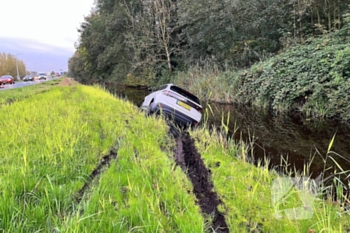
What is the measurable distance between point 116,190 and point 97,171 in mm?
744

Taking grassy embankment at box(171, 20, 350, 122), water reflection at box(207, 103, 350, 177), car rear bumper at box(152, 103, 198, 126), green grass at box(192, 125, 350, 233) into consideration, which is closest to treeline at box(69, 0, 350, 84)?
grassy embankment at box(171, 20, 350, 122)

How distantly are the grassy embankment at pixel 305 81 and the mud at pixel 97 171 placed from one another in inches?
258

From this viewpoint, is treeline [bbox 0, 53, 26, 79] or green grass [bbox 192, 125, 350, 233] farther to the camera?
treeline [bbox 0, 53, 26, 79]

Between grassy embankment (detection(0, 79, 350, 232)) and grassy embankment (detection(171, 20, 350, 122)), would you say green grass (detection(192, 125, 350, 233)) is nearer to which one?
grassy embankment (detection(0, 79, 350, 232))

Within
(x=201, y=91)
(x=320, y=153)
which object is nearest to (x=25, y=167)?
(x=320, y=153)

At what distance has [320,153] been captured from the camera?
4.77 meters

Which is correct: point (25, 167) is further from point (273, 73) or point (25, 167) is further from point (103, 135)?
point (273, 73)

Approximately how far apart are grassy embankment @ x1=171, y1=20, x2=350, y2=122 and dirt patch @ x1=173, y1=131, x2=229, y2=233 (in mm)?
4893

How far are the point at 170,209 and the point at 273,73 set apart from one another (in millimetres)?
8951

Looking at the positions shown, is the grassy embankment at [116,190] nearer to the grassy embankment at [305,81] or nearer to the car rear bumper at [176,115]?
the car rear bumper at [176,115]

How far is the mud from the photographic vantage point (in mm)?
2595

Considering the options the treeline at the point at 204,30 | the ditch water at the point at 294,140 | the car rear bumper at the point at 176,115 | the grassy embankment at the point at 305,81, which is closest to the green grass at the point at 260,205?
the ditch water at the point at 294,140

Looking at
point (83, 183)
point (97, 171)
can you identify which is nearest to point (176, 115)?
point (97, 171)

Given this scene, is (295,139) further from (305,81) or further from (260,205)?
(260,205)
